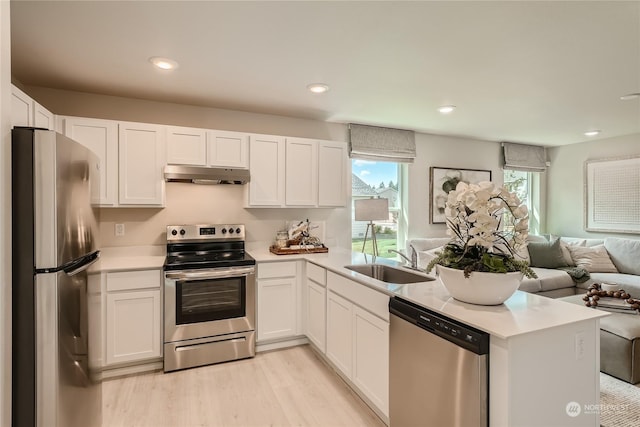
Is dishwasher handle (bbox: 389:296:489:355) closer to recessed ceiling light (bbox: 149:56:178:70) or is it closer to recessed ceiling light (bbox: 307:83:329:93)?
recessed ceiling light (bbox: 307:83:329:93)

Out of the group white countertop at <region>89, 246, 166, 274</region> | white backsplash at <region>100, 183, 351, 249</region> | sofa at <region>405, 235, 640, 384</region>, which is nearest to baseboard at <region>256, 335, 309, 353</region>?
white backsplash at <region>100, 183, 351, 249</region>

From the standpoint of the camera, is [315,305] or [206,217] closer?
[315,305]

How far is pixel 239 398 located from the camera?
2.39 m

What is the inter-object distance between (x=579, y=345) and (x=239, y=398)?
2107mm

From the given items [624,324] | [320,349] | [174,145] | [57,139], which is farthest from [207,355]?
[624,324]

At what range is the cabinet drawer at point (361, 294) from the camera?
6.45 feet

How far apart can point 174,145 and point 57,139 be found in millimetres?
1833

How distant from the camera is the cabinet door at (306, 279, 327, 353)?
2.82 m

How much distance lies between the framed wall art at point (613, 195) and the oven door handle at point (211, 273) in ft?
16.9

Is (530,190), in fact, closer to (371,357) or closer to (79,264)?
(371,357)

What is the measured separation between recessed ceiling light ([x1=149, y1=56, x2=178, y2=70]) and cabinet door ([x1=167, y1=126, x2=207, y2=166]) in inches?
27.5

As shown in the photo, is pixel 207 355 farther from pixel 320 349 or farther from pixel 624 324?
pixel 624 324

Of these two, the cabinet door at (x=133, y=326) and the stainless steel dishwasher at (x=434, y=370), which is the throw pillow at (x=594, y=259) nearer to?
the stainless steel dishwasher at (x=434, y=370)

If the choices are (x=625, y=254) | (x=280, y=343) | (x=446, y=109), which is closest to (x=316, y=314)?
(x=280, y=343)
